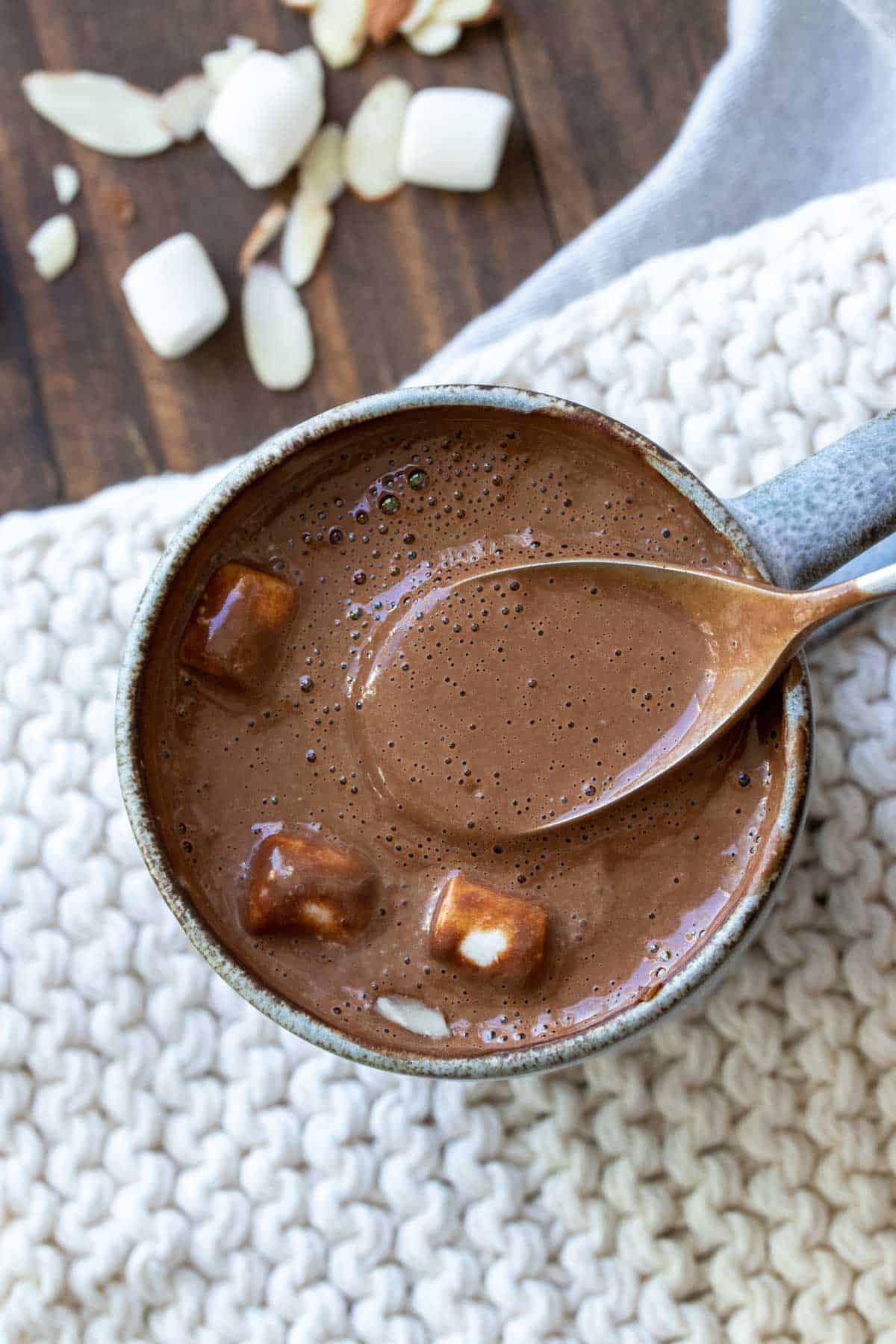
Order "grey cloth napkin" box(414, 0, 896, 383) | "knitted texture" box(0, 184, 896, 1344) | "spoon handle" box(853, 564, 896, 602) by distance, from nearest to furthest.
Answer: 1. "spoon handle" box(853, 564, 896, 602)
2. "knitted texture" box(0, 184, 896, 1344)
3. "grey cloth napkin" box(414, 0, 896, 383)

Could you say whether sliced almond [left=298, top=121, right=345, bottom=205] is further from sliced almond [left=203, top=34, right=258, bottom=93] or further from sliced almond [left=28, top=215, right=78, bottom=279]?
sliced almond [left=28, top=215, right=78, bottom=279]

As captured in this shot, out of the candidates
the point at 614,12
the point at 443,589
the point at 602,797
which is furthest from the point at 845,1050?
the point at 614,12

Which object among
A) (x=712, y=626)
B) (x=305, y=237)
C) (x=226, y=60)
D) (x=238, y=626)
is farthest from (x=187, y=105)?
(x=712, y=626)

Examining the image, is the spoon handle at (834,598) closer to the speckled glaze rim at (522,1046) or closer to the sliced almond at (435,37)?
the speckled glaze rim at (522,1046)

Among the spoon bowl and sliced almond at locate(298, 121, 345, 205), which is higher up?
sliced almond at locate(298, 121, 345, 205)

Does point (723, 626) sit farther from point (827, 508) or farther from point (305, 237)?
point (305, 237)

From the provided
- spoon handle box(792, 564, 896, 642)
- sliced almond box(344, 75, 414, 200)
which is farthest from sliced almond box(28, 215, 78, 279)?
spoon handle box(792, 564, 896, 642)
